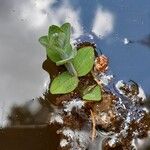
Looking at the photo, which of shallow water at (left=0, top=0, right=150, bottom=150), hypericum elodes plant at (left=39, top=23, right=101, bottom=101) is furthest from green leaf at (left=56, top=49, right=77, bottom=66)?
shallow water at (left=0, top=0, right=150, bottom=150)

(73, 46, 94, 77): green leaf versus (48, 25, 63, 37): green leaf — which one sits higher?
(48, 25, 63, 37): green leaf


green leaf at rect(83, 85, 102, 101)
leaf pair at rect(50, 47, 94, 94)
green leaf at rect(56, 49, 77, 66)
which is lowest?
green leaf at rect(83, 85, 102, 101)

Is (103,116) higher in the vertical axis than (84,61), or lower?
lower

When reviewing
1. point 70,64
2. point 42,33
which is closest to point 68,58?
point 70,64

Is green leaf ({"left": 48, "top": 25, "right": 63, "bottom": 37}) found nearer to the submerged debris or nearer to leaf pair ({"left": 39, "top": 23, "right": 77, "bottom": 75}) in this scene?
leaf pair ({"left": 39, "top": 23, "right": 77, "bottom": 75})

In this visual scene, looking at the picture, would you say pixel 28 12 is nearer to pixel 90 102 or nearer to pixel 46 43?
pixel 46 43

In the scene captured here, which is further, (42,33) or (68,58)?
(42,33)

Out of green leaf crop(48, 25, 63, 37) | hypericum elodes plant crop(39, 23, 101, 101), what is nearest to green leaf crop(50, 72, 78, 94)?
hypericum elodes plant crop(39, 23, 101, 101)

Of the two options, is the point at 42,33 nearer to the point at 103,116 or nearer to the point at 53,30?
the point at 53,30
